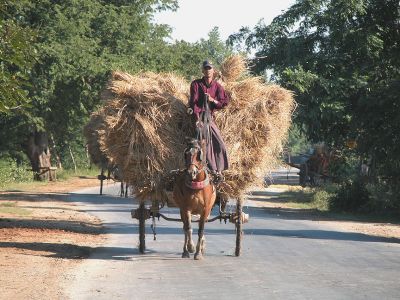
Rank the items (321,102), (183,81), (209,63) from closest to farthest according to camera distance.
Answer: (209,63) → (183,81) → (321,102)

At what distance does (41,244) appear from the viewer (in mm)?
16109

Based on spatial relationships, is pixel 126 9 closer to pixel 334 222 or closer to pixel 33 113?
pixel 33 113

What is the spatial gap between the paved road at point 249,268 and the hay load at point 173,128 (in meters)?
1.44

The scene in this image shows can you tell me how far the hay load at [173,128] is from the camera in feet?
46.4

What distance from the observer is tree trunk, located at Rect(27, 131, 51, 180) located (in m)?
49.5

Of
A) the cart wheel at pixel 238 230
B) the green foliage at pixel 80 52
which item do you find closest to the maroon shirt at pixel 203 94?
Result: the cart wheel at pixel 238 230

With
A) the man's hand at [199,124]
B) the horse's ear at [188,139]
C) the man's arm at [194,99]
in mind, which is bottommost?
the horse's ear at [188,139]

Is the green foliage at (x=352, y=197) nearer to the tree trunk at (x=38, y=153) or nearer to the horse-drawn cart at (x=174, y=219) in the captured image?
the horse-drawn cart at (x=174, y=219)

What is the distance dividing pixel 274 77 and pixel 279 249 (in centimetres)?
1637

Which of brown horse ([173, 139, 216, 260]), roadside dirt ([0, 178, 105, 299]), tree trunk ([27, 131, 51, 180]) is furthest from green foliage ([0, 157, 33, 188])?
brown horse ([173, 139, 216, 260])

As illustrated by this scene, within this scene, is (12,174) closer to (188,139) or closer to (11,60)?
(11,60)

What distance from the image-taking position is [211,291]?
1041cm

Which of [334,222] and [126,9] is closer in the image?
[334,222]

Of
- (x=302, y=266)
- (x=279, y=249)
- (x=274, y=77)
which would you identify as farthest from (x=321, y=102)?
(x=302, y=266)
